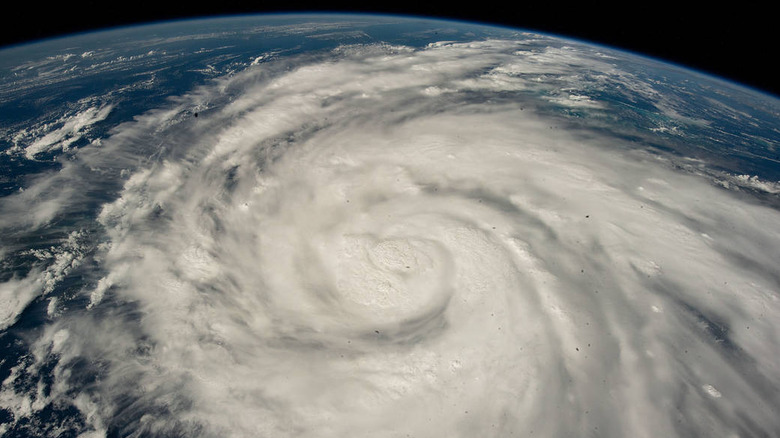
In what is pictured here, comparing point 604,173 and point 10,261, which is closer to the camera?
point 10,261

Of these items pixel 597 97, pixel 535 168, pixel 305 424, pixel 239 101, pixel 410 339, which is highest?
pixel 597 97

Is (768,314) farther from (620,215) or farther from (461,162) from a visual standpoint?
(461,162)

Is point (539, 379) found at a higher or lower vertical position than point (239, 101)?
lower

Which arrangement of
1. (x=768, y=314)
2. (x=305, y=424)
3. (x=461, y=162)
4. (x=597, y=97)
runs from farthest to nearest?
(x=597, y=97) → (x=461, y=162) → (x=768, y=314) → (x=305, y=424)

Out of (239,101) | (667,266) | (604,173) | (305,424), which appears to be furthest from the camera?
(239,101)

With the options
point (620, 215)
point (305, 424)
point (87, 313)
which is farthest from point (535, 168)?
point (87, 313)

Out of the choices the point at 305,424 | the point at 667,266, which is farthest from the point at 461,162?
the point at 305,424
